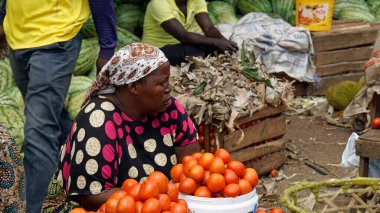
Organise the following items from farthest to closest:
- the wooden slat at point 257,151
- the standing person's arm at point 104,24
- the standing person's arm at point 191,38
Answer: the standing person's arm at point 191,38
the wooden slat at point 257,151
the standing person's arm at point 104,24

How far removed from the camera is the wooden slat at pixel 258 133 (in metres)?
4.68

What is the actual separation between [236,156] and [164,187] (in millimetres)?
2640

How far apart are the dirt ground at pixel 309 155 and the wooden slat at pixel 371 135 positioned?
109 cm

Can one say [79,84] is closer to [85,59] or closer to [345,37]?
[85,59]

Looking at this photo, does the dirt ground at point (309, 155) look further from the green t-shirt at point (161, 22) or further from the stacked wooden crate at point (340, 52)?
the green t-shirt at point (161, 22)

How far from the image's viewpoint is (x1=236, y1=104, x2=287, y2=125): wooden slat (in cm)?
471

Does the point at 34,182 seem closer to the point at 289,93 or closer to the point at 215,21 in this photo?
the point at 289,93

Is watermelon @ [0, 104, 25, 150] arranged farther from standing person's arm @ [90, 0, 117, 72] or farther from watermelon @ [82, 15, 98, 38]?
watermelon @ [82, 15, 98, 38]

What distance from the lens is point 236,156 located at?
4754 millimetres

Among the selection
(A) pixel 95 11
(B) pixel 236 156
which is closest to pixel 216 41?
(B) pixel 236 156

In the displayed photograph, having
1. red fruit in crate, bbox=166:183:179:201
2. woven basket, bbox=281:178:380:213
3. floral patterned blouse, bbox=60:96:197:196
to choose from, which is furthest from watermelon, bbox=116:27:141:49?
red fruit in crate, bbox=166:183:179:201

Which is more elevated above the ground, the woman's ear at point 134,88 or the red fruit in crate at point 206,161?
the woman's ear at point 134,88

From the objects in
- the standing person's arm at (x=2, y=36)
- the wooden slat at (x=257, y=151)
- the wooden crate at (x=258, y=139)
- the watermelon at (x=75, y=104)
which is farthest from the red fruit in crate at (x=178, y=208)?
the watermelon at (x=75, y=104)

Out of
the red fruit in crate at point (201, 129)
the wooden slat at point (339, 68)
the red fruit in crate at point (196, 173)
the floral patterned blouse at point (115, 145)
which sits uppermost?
the red fruit in crate at point (196, 173)
